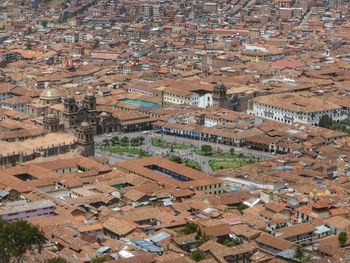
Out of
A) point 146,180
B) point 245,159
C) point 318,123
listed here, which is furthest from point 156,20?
point 146,180

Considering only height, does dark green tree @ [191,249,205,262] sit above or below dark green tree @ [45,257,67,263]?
below

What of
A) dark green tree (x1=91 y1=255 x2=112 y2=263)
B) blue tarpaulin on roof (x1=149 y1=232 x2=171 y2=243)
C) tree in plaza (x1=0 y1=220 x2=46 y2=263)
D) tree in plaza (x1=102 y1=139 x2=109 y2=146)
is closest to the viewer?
tree in plaza (x1=0 y1=220 x2=46 y2=263)

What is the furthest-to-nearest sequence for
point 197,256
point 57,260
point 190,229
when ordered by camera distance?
point 190,229, point 197,256, point 57,260

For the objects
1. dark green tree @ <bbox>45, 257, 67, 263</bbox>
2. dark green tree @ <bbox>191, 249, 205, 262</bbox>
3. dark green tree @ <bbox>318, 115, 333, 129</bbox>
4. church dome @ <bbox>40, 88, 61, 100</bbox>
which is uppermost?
dark green tree @ <bbox>45, 257, 67, 263</bbox>

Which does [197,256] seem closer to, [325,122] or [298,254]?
[298,254]

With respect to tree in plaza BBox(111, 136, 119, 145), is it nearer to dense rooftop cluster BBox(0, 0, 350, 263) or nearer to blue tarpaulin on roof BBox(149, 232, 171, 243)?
dense rooftop cluster BBox(0, 0, 350, 263)

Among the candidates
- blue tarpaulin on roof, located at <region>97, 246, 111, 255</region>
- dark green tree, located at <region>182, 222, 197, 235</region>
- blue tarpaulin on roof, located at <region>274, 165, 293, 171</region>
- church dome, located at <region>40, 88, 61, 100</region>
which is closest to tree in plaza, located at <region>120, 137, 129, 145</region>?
church dome, located at <region>40, 88, 61, 100</region>

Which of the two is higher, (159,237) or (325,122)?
(159,237)

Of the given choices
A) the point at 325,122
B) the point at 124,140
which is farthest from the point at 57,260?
the point at 325,122

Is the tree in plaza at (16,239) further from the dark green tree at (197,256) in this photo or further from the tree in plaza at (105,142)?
the tree in plaza at (105,142)

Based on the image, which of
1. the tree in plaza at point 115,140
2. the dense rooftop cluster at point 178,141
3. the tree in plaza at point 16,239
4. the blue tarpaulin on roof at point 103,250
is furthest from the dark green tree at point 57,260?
the tree in plaza at point 115,140

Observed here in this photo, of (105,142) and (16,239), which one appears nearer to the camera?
(16,239)
